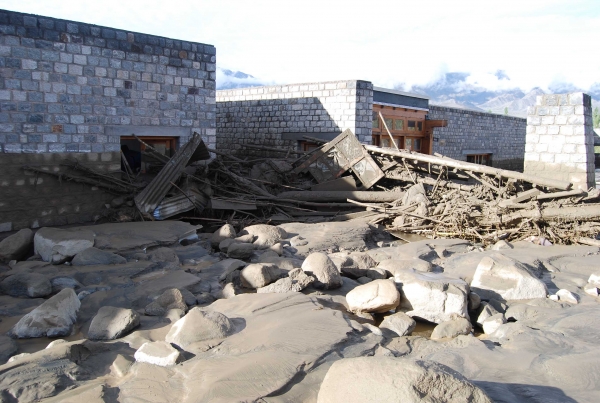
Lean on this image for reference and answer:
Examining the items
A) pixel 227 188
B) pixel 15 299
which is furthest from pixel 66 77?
pixel 15 299

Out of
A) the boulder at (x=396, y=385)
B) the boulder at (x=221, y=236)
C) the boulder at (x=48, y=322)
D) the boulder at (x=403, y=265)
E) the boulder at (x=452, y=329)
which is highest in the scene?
the boulder at (x=396, y=385)

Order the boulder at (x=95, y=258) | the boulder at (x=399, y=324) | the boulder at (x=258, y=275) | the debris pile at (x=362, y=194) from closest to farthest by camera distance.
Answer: the boulder at (x=399, y=324) < the boulder at (x=258, y=275) < the boulder at (x=95, y=258) < the debris pile at (x=362, y=194)

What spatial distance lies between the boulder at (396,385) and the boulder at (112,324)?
252 cm

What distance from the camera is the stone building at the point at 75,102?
27.1 feet

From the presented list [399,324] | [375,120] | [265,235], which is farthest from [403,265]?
[375,120]

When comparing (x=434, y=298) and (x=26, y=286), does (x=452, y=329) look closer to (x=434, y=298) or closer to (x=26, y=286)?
(x=434, y=298)

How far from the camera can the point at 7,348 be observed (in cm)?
432

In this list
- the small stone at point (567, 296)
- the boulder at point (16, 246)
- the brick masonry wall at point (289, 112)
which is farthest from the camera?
the brick masonry wall at point (289, 112)

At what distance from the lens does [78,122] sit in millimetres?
9023

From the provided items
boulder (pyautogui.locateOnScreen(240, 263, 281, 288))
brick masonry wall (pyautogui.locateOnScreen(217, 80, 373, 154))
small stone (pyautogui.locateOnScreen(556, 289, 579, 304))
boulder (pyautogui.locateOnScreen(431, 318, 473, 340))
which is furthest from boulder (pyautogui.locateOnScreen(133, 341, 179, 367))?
brick masonry wall (pyautogui.locateOnScreen(217, 80, 373, 154))

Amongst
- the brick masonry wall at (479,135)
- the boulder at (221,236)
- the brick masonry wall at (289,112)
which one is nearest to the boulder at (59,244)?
the boulder at (221,236)

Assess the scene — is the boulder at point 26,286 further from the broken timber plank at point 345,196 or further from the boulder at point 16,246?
the broken timber plank at point 345,196

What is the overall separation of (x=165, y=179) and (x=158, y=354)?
590 centimetres

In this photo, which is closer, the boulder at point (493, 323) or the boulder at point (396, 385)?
the boulder at point (396, 385)
